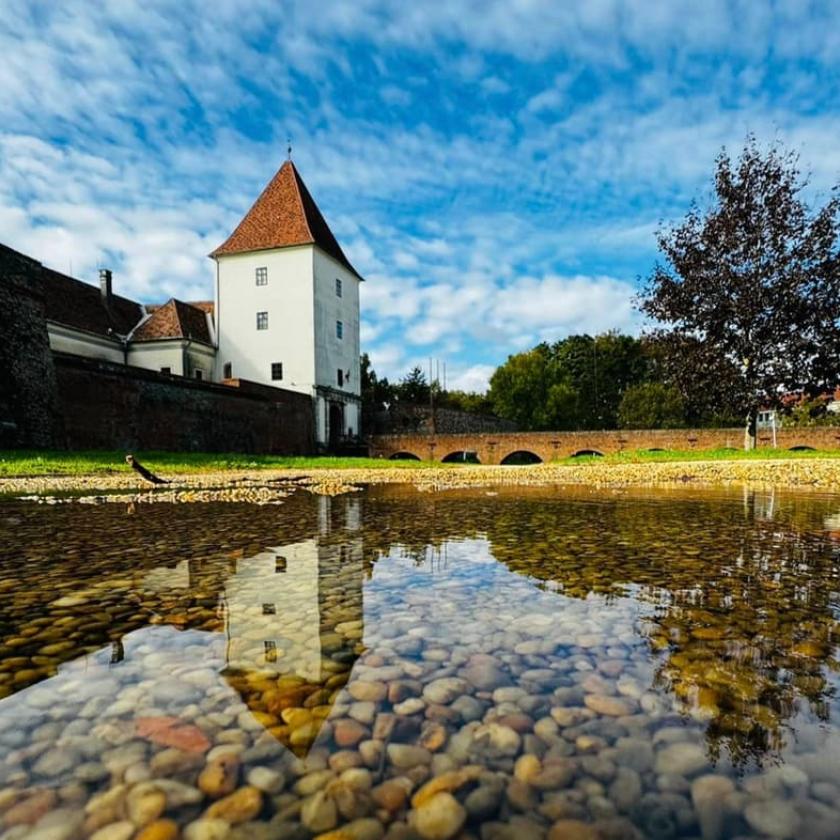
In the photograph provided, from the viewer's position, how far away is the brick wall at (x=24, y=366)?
1739 centimetres

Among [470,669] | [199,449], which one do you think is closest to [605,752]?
[470,669]

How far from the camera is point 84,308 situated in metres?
33.8

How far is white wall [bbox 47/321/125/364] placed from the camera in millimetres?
30200

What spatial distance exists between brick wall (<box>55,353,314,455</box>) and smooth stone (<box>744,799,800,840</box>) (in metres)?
21.9

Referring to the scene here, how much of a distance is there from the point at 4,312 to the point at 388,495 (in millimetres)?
15760

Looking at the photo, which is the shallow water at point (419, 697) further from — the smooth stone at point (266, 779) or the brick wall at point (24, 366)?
the brick wall at point (24, 366)

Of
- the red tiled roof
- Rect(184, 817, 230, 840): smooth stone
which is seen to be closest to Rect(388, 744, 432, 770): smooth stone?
Rect(184, 817, 230, 840): smooth stone

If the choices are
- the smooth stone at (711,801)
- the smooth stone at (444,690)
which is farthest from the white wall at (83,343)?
the smooth stone at (711,801)

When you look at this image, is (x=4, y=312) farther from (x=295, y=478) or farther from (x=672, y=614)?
(x=672, y=614)

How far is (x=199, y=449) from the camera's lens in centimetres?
2533

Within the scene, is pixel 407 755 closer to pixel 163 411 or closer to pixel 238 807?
pixel 238 807

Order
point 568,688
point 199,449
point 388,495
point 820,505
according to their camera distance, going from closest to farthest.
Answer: point 568,688 → point 820,505 → point 388,495 → point 199,449

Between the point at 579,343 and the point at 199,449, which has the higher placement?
the point at 579,343

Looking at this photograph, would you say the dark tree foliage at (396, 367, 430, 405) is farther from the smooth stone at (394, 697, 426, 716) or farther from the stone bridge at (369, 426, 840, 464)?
the smooth stone at (394, 697, 426, 716)
